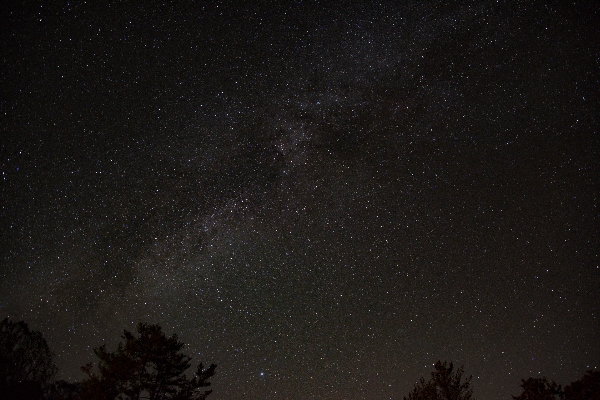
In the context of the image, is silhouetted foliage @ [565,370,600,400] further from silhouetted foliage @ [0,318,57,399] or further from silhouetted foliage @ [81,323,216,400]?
silhouetted foliage @ [0,318,57,399]

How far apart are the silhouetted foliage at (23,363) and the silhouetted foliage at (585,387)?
28.3 metres

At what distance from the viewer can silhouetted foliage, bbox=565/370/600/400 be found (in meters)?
22.7

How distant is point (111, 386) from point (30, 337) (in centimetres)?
874

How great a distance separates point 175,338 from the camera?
18.8 metres

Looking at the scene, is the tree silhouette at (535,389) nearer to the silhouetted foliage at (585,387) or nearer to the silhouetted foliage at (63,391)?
the silhouetted foliage at (585,387)

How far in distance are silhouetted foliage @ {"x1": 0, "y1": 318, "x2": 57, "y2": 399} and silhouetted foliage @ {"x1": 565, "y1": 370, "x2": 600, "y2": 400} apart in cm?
2826

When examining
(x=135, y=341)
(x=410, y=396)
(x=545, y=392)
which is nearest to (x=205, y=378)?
(x=135, y=341)

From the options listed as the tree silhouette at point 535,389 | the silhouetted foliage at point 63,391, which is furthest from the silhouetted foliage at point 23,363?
the tree silhouette at point 535,389

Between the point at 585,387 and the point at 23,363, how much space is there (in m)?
30.3

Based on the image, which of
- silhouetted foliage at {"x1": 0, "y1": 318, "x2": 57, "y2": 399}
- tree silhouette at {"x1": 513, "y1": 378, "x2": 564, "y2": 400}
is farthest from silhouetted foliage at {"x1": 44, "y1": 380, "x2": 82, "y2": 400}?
tree silhouette at {"x1": 513, "y1": 378, "x2": 564, "y2": 400}

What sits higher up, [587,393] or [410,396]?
[587,393]

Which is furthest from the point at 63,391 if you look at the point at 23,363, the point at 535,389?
the point at 535,389

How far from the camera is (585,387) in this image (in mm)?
23438

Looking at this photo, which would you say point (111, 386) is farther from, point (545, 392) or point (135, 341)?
point (545, 392)
